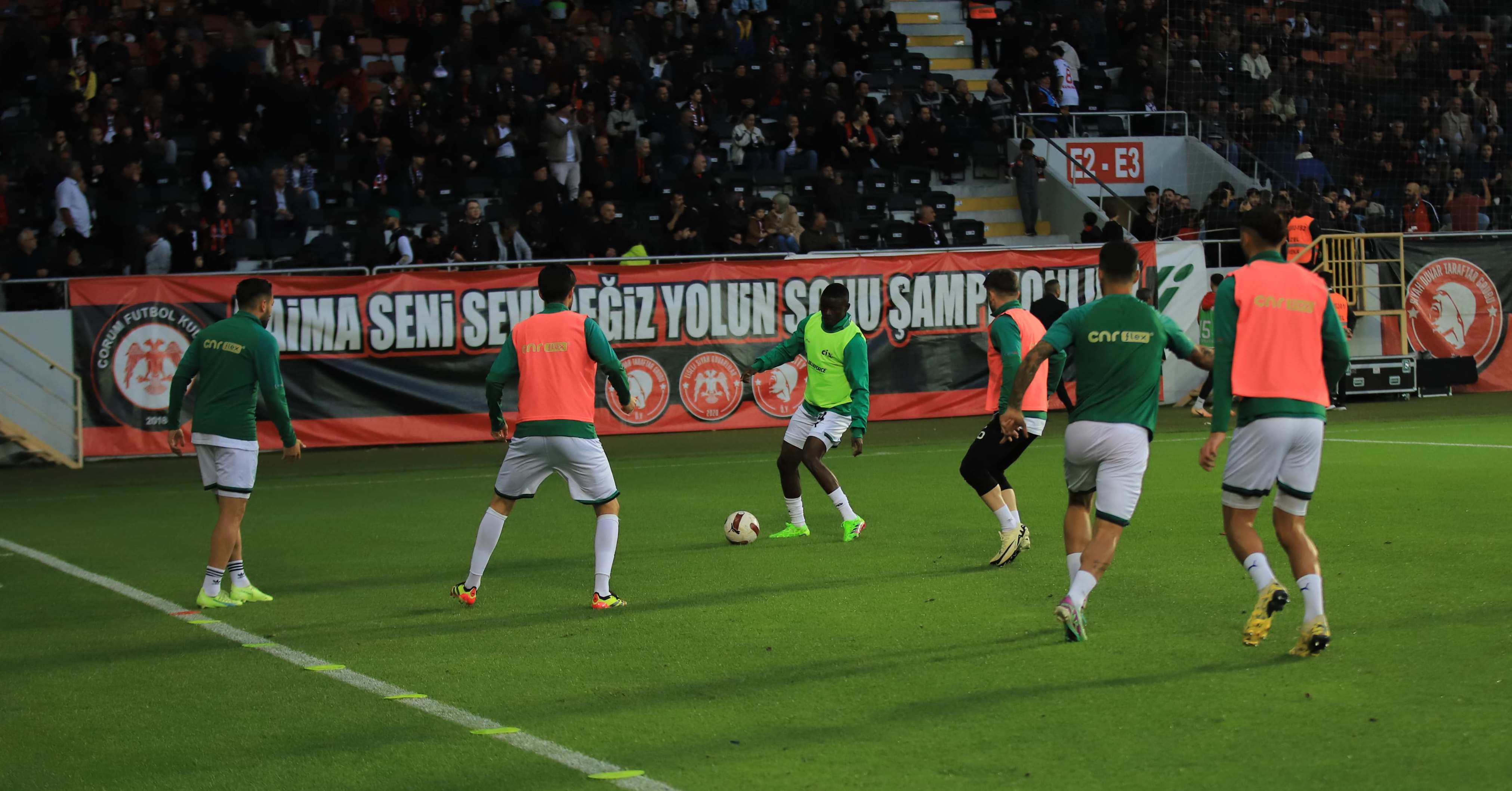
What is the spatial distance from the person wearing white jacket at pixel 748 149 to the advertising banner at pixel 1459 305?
35.3 feet

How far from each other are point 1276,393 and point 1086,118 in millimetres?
24358

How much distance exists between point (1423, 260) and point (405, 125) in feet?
55.0

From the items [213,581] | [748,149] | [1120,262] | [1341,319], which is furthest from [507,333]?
[1120,262]

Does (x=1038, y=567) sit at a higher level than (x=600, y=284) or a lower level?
lower

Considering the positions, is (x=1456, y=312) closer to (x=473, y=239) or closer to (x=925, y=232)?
(x=925, y=232)

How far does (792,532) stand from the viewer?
40.6 ft

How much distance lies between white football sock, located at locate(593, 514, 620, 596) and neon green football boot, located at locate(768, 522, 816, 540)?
10.6ft

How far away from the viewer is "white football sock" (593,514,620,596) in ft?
30.2

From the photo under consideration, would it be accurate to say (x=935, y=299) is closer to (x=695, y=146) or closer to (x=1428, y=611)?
(x=695, y=146)

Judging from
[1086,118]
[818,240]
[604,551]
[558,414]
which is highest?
[1086,118]

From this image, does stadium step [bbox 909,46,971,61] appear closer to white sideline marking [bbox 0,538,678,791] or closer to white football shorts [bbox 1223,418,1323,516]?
white sideline marking [bbox 0,538,678,791]

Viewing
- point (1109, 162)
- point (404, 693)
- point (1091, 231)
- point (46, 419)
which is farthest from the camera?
point (1109, 162)

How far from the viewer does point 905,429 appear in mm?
21703

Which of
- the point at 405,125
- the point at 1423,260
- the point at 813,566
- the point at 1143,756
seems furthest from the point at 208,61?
the point at 1143,756
